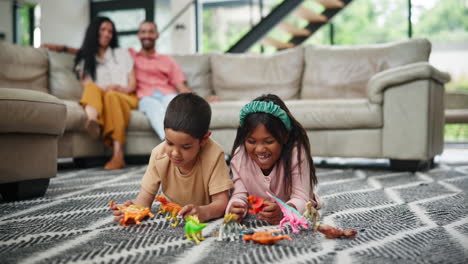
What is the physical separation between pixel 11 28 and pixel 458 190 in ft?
23.1

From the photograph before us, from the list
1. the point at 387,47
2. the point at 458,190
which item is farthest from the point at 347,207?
the point at 387,47

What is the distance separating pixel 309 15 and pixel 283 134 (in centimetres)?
423

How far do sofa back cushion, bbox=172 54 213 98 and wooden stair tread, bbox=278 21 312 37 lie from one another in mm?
1886

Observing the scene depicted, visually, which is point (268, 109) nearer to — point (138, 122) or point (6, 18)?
point (138, 122)

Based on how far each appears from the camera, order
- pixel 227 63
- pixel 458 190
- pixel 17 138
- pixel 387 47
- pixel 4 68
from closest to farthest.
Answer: pixel 17 138, pixel 458 190, pixel 4 68, pixel 387 47, pixel 227 63

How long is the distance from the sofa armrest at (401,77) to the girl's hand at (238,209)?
1.67 metres

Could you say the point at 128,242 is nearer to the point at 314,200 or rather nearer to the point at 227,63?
the point at 314,200

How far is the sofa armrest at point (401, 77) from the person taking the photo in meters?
2.37

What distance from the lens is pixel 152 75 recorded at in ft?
10.5

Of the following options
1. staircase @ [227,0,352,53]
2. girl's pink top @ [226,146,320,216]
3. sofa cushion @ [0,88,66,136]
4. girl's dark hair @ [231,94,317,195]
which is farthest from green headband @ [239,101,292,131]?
staircase @ [227,0,352,53]

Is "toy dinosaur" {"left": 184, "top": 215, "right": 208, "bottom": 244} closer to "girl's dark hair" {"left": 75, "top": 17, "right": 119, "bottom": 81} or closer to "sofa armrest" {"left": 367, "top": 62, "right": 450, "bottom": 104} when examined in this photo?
"sofa armrest" {"left": 367, "top": 62, "right": 450, "bottom": 104}

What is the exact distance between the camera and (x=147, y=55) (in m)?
3.26

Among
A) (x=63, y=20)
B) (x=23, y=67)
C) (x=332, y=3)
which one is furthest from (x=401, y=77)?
(x=63, y=20)

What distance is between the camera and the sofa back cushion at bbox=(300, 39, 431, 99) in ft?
9.89
